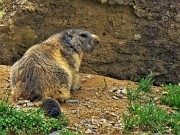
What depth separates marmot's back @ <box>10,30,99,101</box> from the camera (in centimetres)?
836

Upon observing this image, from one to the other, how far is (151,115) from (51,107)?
1.33 meters

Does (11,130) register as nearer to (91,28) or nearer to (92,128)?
(92,128)

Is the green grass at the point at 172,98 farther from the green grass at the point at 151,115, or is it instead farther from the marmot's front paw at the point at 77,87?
the marmot's front paw at the point at 77,87

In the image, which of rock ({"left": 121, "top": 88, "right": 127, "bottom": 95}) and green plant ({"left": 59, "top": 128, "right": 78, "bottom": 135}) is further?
rock ({"left": 121, "top": 88, "right": 127, "bottom": 95})

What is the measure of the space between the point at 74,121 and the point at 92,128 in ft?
0.86

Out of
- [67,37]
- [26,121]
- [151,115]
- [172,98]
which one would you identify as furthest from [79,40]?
[26,121]

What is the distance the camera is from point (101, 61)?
10305mm

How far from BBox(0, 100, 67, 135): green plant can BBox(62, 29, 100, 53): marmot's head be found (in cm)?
177

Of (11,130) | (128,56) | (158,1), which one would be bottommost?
(11,130)

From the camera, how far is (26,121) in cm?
761

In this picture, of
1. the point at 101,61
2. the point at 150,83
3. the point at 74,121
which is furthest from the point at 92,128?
the point at 101,61

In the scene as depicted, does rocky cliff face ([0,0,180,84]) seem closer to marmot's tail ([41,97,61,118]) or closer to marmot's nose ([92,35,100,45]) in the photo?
marmot's nose ([92,35,100,45])

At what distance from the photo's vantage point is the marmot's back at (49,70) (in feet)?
27.4

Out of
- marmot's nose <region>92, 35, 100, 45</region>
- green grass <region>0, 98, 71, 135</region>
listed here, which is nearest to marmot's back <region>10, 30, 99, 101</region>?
marmot's nose <region>92, 35, 100, 45</region>
